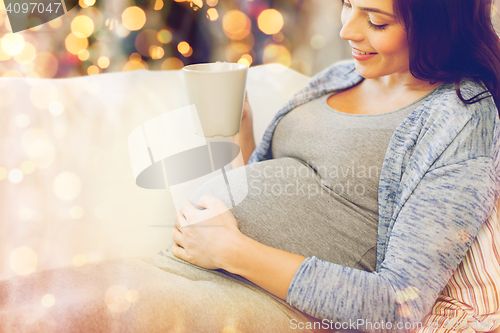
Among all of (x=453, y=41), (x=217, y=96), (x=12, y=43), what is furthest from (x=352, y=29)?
(x=12, y=43)

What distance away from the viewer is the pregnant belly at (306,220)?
2.17 feet

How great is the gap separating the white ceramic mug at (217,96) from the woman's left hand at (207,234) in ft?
0.55

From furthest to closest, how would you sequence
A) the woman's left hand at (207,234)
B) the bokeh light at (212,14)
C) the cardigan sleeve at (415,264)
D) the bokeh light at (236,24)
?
the bokeh light at (236,24)
the bokeh light at (212,14)
the woman's left hand at (207,234)
the cardigan sleeve at (415,264)

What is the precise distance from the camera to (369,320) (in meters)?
0.52

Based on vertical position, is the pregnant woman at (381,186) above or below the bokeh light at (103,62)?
below

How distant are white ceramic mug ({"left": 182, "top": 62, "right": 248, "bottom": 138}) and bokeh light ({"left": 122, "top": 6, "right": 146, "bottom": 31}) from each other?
0.60m

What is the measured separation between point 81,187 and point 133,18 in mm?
635

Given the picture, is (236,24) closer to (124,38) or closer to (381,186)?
(124,38)

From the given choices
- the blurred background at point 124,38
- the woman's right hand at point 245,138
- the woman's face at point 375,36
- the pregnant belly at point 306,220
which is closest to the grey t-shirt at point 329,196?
the pregnant belly at point 306,220

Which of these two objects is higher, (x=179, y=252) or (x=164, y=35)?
(x=164, y=35)

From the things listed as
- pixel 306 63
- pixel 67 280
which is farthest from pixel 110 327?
pixel 306 63

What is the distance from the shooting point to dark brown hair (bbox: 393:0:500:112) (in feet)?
1.98

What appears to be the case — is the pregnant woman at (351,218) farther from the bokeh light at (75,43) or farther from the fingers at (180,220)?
the bokeh light at (75,43)

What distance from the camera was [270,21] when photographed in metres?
Answer: 1.45
